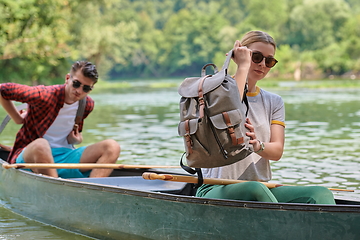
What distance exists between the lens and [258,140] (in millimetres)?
3334

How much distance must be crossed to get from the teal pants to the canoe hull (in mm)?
59

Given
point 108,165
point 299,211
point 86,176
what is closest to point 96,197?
point 108,165

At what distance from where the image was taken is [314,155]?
9.09 metres

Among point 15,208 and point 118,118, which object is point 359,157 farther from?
point 118,118

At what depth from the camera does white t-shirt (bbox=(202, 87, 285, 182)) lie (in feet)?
11.7

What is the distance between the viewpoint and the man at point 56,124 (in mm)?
5149

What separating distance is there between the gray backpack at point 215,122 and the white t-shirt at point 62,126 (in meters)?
2.46

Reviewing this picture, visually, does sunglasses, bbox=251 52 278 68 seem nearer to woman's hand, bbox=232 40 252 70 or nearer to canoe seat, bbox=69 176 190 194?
woman's hand, bbox=232 40 252 70

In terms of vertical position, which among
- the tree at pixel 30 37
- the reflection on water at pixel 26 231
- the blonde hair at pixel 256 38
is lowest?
the reflection on water at pixel 26 231

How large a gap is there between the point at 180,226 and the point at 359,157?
5681mm

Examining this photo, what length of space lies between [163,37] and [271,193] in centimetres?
9477

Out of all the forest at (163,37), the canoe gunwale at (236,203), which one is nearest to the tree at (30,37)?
the forest at (163,37)

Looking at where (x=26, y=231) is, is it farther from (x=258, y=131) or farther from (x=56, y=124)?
(x=258, y=131)

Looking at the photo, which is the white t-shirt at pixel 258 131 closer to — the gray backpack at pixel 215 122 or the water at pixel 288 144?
the gray backpack at pixel 215 122
